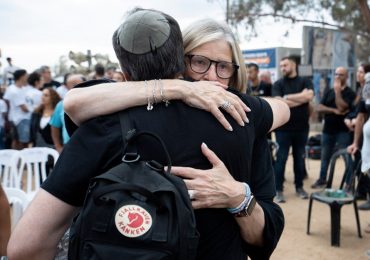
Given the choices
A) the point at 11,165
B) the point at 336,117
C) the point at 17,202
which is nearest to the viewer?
the point at 17,202

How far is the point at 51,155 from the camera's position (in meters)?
4.95

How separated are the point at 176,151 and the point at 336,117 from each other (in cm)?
618

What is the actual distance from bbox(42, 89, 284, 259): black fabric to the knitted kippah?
0.17 metres

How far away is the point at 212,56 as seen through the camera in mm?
1537

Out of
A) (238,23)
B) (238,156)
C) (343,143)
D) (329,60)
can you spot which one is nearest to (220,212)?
(238,156)

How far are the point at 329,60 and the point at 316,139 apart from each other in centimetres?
475

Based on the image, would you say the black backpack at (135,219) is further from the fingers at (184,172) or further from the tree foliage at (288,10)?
the tree foliage at (288,10)

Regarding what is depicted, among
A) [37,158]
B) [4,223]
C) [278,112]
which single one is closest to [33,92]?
[37,158]

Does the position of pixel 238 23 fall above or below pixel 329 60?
above

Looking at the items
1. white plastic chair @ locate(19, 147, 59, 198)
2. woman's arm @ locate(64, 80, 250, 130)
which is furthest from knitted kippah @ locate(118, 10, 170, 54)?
white plastic chair @ locate(19, 147, 59, 198)

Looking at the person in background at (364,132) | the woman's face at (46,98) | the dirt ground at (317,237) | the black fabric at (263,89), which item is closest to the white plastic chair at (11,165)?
the woman's face at (46,98)

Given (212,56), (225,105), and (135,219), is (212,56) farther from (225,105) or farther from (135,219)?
(135,219)

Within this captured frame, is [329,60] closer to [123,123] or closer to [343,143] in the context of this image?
[343,143]

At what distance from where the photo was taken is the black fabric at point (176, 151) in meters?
1.15
